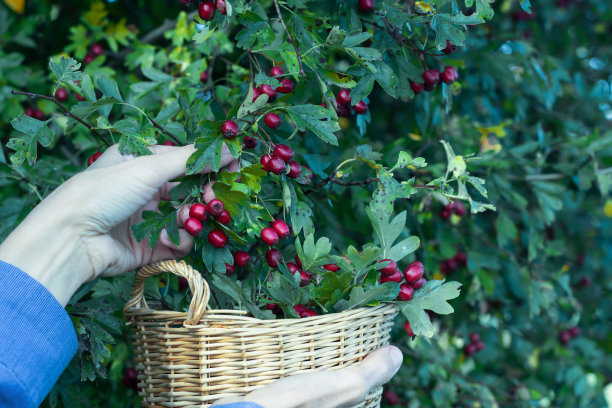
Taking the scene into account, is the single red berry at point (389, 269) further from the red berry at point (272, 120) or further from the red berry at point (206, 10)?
the red berry at point (206, 10)

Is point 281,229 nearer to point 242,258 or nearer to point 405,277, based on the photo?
point 242,258

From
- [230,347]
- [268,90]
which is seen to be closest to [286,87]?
[268,90]

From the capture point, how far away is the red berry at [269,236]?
1.05 m

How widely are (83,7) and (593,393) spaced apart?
8.02 ft

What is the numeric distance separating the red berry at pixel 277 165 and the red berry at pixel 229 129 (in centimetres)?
8

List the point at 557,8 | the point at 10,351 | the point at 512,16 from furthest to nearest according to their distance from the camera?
the point at 557,8 → the point at 512,16 → the point at 10,351

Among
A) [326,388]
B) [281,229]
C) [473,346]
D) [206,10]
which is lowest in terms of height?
[473,346]

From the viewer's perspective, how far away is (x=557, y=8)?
304 centimetres

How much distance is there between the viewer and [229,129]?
3.35 feet

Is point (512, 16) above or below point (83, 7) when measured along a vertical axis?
below

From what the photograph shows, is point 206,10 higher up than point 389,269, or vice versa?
point 206,10

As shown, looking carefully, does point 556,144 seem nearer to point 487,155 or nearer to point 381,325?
point 487,155

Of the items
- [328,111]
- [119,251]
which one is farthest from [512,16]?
[119,251]

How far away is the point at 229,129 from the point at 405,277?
396 mm
